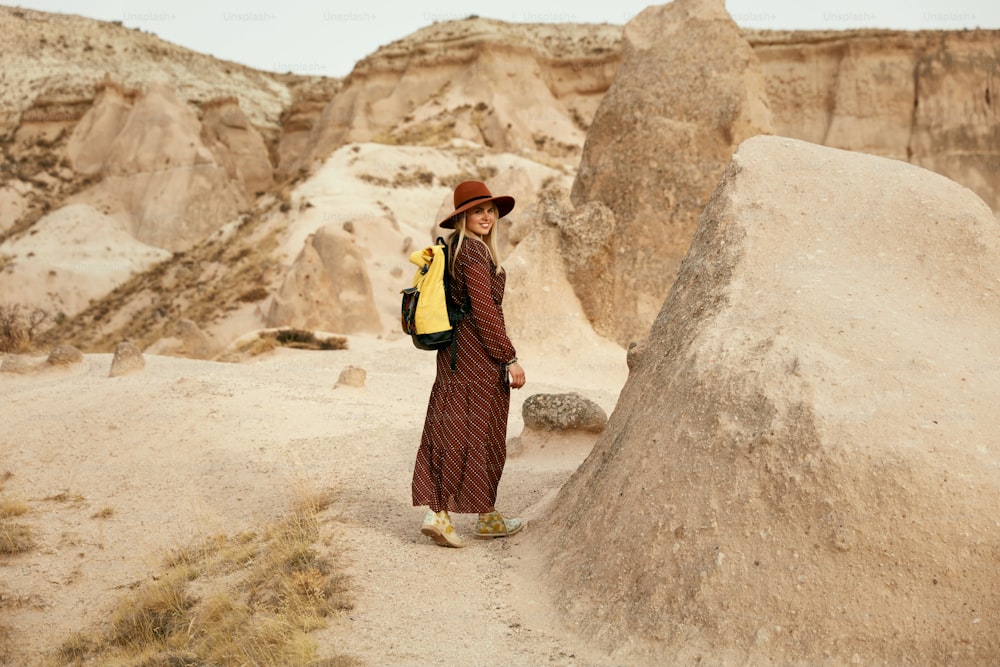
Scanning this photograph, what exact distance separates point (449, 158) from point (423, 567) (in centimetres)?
2313

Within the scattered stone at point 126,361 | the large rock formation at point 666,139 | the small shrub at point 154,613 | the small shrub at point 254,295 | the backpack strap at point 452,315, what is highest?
the large rock formation at point 666,139

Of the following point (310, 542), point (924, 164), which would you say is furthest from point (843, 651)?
point (924, 164)

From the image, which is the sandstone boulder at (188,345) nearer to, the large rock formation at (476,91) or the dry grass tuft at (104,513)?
the dry grass tuft at (104,513)

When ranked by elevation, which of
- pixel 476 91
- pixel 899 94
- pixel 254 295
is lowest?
pixel 254 295

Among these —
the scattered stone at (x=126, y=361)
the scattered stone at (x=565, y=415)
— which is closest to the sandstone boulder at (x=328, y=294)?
the scattered stone at (x=126, y=361)

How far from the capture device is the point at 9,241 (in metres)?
27.2

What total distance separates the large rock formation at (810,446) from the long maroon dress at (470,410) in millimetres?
467

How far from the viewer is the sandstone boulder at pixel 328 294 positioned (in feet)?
50.3

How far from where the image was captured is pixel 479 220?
4.29 meters

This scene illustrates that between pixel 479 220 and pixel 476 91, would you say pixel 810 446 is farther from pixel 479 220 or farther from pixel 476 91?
pixel 476 91

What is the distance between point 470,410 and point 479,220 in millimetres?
885

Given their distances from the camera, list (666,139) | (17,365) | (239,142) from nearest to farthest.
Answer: (17,365)
(666,139)
(239,142)

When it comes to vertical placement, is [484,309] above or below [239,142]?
below

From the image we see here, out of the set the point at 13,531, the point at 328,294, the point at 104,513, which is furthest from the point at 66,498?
the point at 328,294
